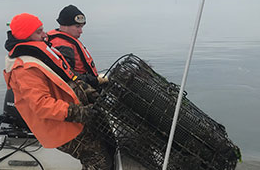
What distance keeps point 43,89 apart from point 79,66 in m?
0.67

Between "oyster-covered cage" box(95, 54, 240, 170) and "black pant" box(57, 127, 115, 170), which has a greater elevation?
"oyster-covered cage" box(95, 54, 240, 170)

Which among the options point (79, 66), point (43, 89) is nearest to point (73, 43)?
point (79, 66)

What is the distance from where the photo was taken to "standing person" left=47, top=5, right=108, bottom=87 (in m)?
2.30

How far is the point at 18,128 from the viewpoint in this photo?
9.28 feet

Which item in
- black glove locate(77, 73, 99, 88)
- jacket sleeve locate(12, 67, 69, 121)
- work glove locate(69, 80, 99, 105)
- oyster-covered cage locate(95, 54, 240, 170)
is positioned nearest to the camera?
jacket sleeve locate(12, 67, 69, 121)

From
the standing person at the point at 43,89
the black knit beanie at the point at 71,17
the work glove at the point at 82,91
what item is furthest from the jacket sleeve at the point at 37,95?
the black knit beanie at the point at 71,17

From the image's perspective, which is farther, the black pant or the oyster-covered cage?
the black pant

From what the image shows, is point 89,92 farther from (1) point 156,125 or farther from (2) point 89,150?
(1) point 156,125

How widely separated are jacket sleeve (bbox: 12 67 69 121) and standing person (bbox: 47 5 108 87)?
1.67 ft

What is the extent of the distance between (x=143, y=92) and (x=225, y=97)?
19.5 feet

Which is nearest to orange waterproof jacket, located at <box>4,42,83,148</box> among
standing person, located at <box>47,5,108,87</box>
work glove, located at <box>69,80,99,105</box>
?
work glove, located at <box>69,80,99,105</box>

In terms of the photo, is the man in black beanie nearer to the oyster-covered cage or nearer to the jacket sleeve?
the oyster-covered cage

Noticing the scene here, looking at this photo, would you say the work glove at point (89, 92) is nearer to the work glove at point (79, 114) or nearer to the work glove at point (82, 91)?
the work glove at point (82, 91)

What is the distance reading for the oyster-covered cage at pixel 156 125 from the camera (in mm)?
1942
